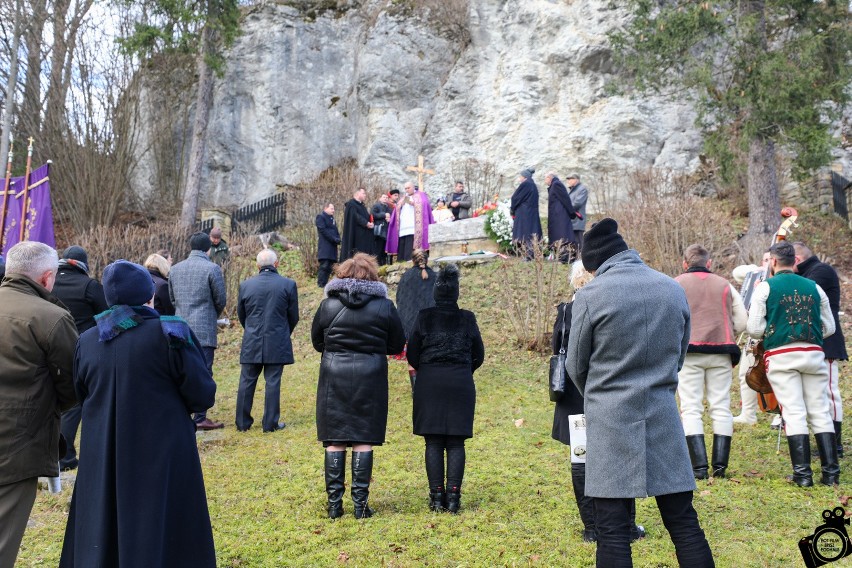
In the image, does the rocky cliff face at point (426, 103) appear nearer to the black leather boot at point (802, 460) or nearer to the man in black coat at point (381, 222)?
the man in black coat at point (381, 222)

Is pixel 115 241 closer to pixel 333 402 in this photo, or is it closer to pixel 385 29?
pixel 333 402

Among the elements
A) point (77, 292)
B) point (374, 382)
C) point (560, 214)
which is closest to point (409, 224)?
point (560, 214)

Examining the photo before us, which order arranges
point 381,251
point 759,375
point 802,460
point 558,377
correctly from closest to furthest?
point 558,377 < point 802,460 < point 759,375 < point 381,251

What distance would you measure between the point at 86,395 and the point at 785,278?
508 centimetres

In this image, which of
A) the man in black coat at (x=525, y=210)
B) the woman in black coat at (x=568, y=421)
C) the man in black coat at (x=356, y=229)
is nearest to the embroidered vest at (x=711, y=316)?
the woman in black coat at (x=568, y=421)

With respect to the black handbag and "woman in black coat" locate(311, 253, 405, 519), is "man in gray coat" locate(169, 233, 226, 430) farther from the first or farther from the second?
the black handbag

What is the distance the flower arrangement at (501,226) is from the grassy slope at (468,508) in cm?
763

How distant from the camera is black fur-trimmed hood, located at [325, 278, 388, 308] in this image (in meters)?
5.46

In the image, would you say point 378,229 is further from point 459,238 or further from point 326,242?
point 459,238

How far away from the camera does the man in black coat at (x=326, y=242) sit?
14.6 metres

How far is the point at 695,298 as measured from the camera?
6098 millimetres

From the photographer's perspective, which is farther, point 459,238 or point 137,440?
point 459,238

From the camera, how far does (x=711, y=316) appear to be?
602 centimetres

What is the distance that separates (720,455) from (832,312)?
1516 millimetres
